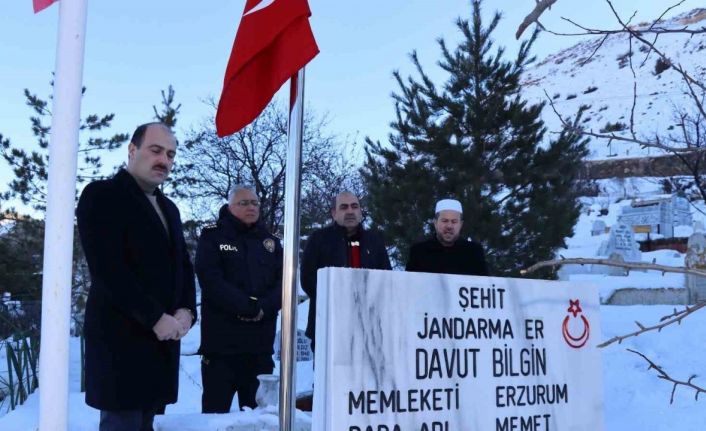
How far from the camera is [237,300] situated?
386 centimetres

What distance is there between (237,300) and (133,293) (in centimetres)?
142

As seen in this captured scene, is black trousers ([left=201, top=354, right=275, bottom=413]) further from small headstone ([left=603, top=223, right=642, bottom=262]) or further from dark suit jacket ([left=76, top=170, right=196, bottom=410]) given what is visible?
small headstone ([left=603, top=223, right=642, bottom=262])

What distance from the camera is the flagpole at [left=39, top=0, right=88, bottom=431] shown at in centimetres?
225

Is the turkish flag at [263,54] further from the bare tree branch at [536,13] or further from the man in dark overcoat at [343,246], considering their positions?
the man in dark overcoat at [343,246]

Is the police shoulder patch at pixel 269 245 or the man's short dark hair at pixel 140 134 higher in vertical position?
the man's short dark hair at pixel 140 134

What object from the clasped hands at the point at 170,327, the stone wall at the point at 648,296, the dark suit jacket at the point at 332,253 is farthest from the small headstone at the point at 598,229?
the clasped hands at the point at 170,327

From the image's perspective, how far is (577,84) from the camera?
101 meters

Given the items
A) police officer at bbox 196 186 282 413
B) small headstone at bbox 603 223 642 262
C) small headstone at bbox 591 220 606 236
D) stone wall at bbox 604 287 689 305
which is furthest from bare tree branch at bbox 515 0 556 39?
small headstone at bbox 591 220 606 236

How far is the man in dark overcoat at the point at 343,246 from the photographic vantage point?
4.39 metres

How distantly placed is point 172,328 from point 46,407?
0.49 metres

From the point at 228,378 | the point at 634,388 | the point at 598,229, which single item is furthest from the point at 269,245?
the point at 598,229

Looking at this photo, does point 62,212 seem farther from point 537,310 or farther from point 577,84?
point 577,84

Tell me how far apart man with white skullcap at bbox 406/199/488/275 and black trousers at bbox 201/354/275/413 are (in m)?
1.13

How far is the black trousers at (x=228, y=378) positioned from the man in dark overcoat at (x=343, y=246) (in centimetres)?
49
